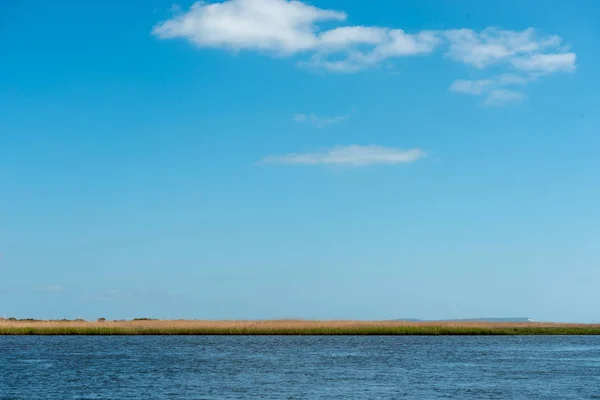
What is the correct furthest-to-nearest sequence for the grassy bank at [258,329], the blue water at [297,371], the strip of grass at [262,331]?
the grassy bank at [258,329]
the strip of grass at [262,331]
the blue water at [297,371]

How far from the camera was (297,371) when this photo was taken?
48.5m

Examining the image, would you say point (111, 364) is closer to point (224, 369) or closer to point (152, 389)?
point (224, 369)

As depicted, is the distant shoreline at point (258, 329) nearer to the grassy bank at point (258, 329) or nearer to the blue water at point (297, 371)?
the grassy bank at point (258, 329)

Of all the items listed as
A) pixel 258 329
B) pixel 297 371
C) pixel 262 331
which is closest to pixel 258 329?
pixel 258 329

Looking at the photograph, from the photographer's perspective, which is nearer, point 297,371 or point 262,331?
point 297,371

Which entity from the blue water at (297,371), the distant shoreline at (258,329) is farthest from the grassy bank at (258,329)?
the blue water at (297,371)

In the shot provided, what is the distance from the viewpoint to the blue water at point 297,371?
38281 mm

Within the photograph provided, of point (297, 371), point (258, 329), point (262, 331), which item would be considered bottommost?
point (297, 371)

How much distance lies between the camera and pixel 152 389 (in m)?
39.7

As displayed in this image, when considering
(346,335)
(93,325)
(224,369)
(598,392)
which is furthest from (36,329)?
(598,392)

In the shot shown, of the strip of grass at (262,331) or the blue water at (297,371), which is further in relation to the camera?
the strip of grass at (262,331)

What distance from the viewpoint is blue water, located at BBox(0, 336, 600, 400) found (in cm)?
3828

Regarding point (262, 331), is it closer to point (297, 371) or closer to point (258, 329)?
point (258, 329)

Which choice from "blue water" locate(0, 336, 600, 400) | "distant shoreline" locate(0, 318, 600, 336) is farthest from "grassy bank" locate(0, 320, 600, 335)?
"blue water" locate(0, 336, 600, 400)
